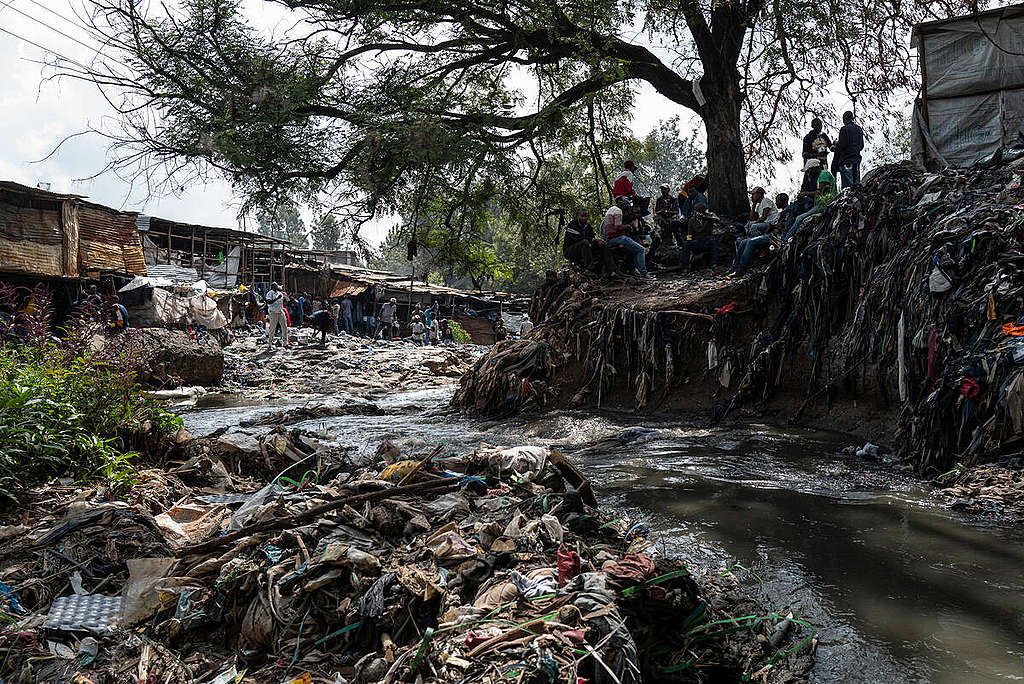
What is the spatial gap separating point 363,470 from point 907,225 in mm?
6476

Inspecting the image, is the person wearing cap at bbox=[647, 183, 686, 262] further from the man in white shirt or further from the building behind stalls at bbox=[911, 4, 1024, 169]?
the building behind stalls at bbox=[911, 4, 1024, 169]

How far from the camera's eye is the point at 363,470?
4.93 metres

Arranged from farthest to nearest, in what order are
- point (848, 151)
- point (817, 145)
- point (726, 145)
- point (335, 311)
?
point (335, 311) < point (726, 145) < point (817, 145) < point (848, 151)

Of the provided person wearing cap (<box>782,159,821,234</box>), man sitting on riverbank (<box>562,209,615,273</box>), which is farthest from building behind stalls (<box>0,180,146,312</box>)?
Result: person wearing cap (<box>782,159,821,234</box>)

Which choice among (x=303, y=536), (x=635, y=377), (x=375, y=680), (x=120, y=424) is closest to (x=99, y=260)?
(x=120, y=424)

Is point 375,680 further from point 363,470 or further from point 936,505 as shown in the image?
point 936,505

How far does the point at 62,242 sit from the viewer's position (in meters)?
17.0

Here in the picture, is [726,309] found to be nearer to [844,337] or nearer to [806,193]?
[844,337]

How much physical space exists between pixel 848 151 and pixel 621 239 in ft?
12.7

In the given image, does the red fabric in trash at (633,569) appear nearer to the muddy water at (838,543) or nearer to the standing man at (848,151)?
the muddy water at (838,543)

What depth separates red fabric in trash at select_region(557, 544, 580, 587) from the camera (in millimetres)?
2938

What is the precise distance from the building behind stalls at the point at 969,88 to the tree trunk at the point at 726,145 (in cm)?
393

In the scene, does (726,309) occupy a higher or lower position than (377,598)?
higher

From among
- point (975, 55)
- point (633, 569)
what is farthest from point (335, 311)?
point (633, 569)
